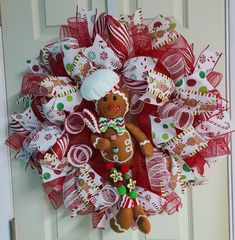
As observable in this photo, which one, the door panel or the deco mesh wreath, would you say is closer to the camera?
the deco mesh wreath

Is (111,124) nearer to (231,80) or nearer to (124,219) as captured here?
(124,219)

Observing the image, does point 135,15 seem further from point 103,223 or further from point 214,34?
point 103,223

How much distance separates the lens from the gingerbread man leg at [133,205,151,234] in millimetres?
1070

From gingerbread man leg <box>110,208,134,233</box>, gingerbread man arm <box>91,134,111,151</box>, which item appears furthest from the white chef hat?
gingerbread man leg <box>110,208,134,233</box>

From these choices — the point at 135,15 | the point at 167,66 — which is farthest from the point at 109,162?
the point at 135,15

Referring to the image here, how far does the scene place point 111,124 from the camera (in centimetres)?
106

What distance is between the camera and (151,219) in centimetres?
123

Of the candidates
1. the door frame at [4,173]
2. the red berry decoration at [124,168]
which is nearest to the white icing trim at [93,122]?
the red berry decoration at [124,168]

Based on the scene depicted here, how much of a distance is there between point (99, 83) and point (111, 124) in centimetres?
13

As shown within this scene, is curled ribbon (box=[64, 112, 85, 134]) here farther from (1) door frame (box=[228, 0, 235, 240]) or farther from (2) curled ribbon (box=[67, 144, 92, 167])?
(1) door frame (box=[228, 0, 235, 240])

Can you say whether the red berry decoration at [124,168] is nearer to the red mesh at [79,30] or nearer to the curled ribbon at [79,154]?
the curled ribbon at [79,154]

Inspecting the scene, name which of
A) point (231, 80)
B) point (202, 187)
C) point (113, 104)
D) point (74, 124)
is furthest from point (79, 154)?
point (231, 80)

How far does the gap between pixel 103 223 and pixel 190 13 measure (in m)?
0.73

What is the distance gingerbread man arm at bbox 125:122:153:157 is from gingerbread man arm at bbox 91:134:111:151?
8 centimetres
